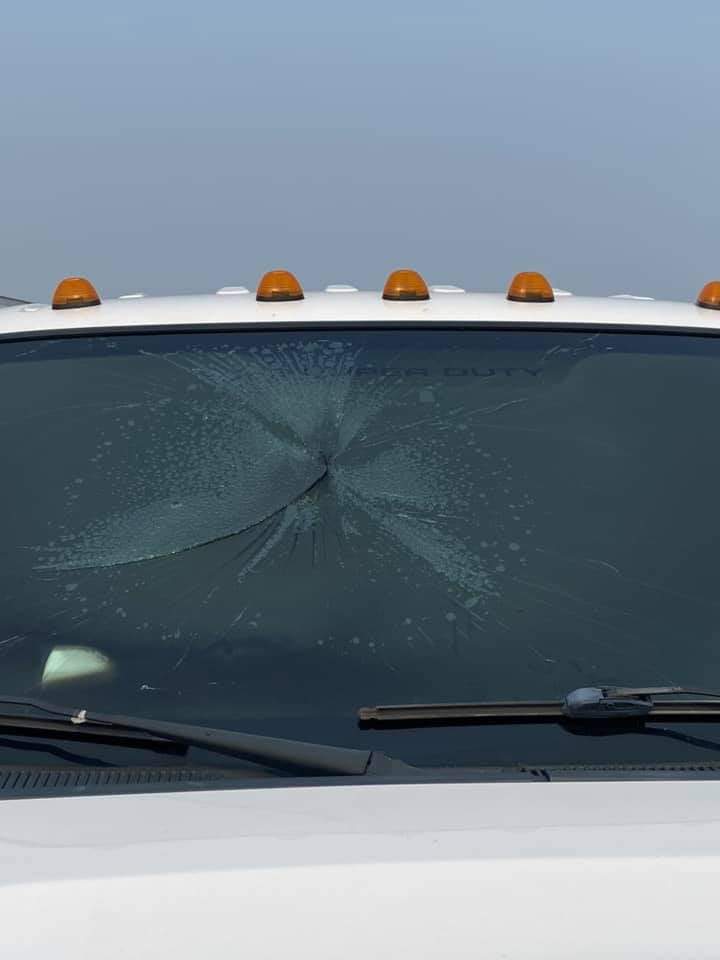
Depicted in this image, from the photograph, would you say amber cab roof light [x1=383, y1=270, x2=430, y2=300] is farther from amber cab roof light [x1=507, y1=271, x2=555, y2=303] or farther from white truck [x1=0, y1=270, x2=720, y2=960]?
amber cab roof light [x1=507, y1=271, x2=555, y2=303]

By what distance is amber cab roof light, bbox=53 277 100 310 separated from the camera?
7.66 feet

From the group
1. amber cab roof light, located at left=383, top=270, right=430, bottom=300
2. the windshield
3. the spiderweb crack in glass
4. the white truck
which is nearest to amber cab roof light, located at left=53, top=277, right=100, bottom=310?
the white truck

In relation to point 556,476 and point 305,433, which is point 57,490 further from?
point 556,476

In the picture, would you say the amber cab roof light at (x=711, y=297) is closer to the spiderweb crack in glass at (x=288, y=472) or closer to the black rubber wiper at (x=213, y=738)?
the spiderweb crack in glass at (x=288, y=472)

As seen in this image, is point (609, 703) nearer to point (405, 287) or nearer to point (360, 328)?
point (360, 328)

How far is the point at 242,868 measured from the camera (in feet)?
3.88

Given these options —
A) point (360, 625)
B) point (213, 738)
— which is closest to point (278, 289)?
point (360, 625)

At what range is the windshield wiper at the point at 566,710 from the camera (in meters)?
1.57

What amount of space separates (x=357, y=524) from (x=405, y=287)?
647mm

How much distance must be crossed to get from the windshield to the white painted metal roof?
47mm

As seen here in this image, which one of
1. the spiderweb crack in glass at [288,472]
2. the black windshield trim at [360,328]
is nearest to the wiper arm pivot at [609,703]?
the spiderweb crack in glass at [288,472]

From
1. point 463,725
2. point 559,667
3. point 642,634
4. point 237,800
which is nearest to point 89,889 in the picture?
point 237,800

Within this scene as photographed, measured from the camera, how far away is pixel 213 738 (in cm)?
154

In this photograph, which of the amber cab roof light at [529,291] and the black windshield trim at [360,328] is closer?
the black windshield trim at [360,328]
